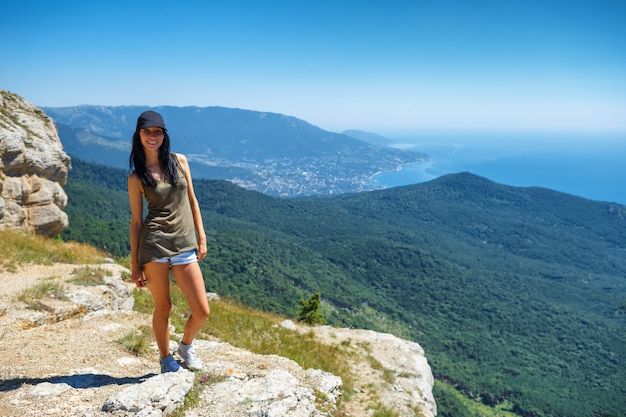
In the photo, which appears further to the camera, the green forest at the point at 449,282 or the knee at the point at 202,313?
the green forest at the point at 449,282

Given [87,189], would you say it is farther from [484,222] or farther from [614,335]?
[484,222]

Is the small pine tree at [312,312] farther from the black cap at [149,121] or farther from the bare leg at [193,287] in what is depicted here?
the black cap at [149,121]

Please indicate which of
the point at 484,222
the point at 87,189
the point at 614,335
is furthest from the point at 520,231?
the point at 87,189

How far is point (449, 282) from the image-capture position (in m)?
109

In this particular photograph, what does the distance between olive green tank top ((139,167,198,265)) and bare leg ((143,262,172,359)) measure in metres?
0.13

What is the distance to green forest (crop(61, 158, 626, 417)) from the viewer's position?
6769 cm

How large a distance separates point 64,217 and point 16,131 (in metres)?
4.13

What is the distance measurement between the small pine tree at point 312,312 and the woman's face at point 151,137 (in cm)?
1300

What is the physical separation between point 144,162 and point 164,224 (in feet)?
2.49

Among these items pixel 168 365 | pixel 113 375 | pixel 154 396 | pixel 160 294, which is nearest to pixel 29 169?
pixel 113 375

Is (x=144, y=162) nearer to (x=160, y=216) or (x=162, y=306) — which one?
(x=160, y=216)

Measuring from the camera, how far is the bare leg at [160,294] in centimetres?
415

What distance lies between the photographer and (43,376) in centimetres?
455

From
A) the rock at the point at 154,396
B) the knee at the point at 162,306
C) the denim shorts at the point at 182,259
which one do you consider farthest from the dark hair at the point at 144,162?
the rock at the point at 154,396
